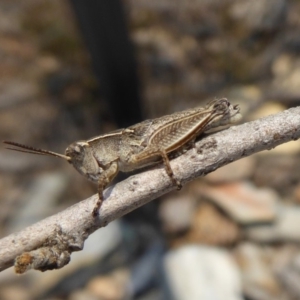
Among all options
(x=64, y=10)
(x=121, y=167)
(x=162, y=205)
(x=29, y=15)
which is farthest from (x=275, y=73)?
(x=121, y=167)

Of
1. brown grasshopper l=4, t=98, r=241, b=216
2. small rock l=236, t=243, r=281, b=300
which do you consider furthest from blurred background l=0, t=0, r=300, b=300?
brown grasshopper l=4, t=98, r=241, b=216

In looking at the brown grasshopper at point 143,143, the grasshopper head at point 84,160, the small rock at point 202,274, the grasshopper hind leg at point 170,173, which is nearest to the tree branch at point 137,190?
the grasshopper hind leg at point 170,173

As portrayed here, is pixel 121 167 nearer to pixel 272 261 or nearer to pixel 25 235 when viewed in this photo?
pixel 25 235

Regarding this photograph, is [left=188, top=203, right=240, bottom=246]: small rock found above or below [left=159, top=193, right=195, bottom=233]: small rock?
below

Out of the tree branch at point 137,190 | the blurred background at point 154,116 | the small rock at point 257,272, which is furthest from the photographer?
the blurred background at point 154,116

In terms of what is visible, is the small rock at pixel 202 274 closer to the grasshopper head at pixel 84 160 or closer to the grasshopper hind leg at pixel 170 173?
the grasshopper head at pixel 84 160

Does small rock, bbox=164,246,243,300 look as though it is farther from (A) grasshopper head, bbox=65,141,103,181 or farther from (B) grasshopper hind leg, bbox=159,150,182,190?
(B) grasshopper hind leg, bbox=159,150,182,190

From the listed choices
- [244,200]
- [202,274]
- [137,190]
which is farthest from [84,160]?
[244,200]
